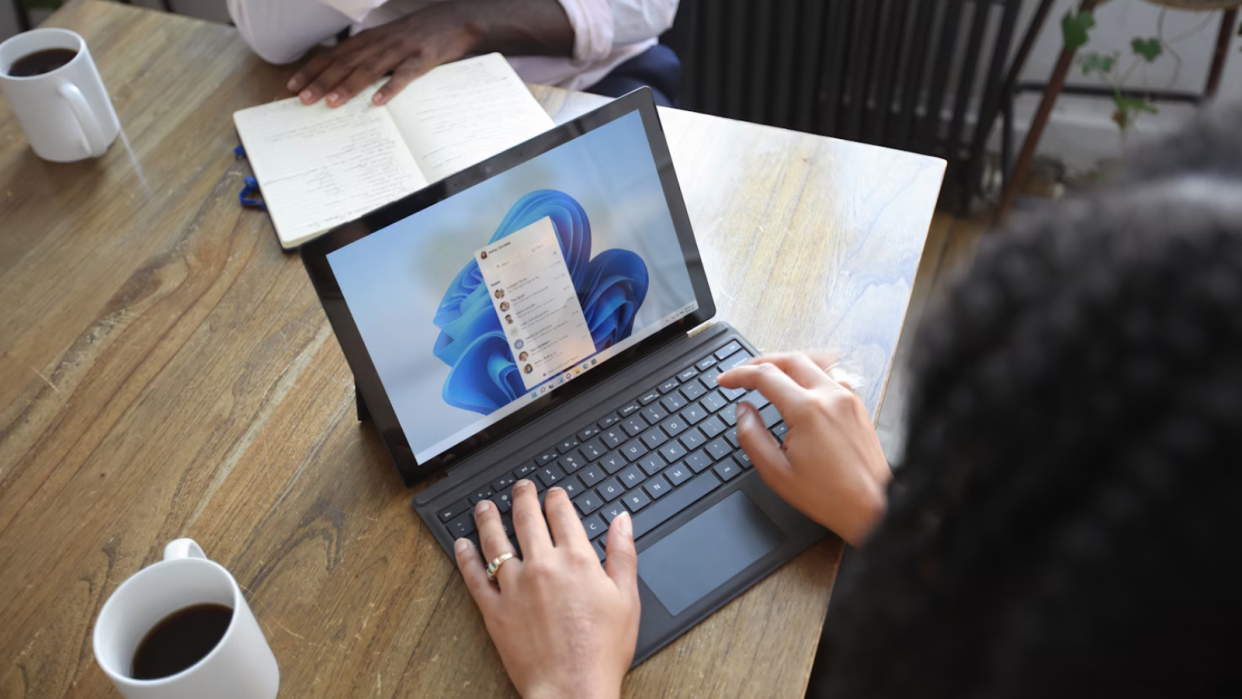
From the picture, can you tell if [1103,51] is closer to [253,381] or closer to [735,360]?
[735,360]

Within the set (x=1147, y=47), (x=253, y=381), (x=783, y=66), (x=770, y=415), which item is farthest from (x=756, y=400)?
(x=1147, y=47)

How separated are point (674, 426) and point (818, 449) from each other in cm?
14

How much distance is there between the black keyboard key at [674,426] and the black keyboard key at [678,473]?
3 centimetres

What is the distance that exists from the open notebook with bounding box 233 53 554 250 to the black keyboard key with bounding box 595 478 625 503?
400 mm

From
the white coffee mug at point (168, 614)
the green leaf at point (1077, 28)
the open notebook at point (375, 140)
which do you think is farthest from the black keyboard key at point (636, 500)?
the green leaf at point (1077, 28)

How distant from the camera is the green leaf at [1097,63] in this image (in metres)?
1.91

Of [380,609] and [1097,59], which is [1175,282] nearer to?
[380,609]

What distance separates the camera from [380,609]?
72cm

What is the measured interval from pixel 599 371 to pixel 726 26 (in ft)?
4.40

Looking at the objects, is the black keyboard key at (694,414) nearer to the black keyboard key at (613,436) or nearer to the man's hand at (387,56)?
the black keyboard key at (613,436)

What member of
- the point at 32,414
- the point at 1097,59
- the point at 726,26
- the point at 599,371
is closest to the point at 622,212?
the point at 599,371

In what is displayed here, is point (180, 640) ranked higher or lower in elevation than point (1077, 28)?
higher

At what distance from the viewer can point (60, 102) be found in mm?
1049

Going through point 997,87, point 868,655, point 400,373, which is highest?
point 868,655
